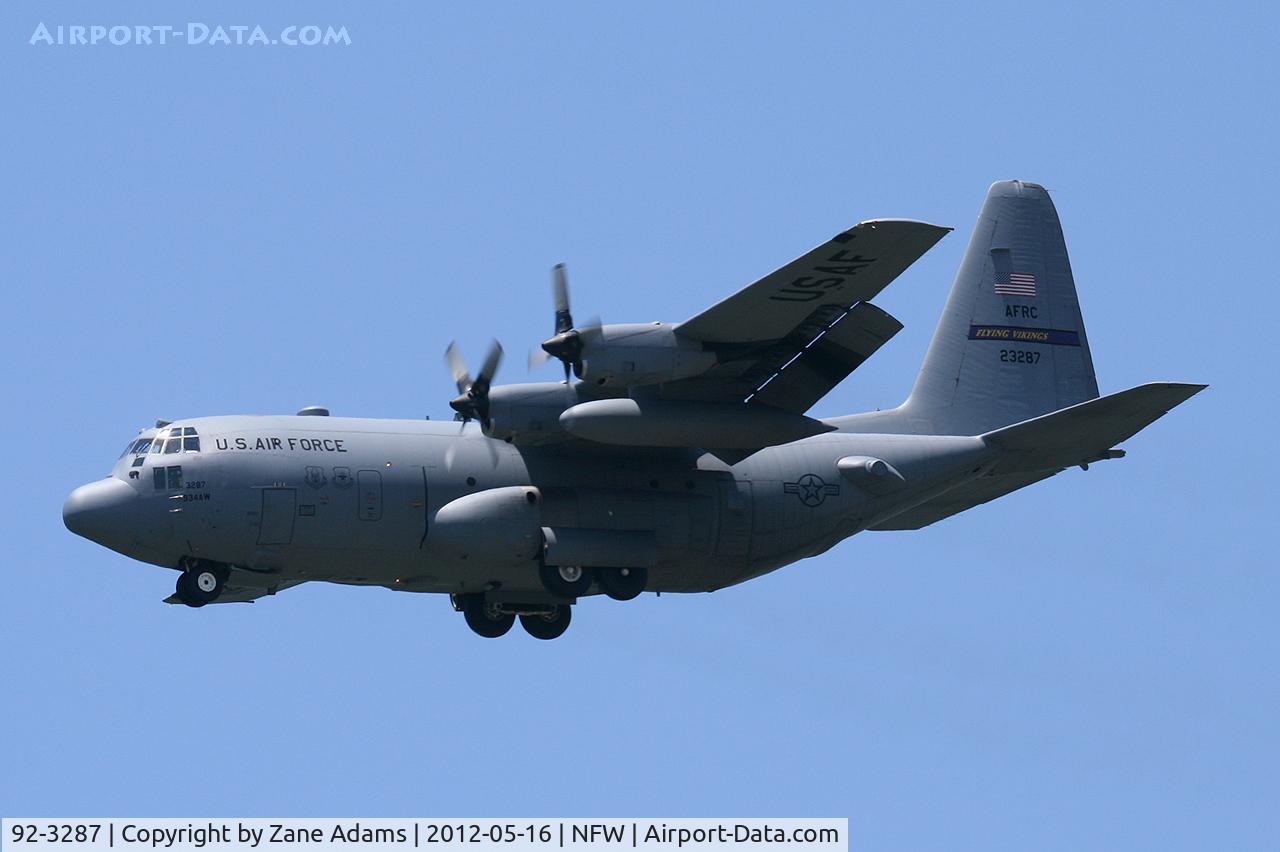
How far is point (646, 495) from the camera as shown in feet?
81.8

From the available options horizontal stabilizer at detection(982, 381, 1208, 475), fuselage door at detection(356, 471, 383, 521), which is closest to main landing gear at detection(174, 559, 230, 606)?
fuselage door at detection(356, 471, 383, 521)

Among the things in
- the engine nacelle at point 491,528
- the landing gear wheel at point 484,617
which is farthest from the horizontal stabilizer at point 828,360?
the landing gear wheel at point 484,617

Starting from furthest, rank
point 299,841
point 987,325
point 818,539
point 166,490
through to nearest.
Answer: point 987,325
point 818,539
point 166,490
point 299,841

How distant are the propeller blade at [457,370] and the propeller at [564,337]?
120 cm

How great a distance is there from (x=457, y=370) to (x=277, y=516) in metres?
2.93

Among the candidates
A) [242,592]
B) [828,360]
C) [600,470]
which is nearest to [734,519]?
[600,470]

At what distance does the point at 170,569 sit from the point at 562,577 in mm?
4579

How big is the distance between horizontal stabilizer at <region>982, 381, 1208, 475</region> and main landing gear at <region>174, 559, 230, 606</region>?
9.56 metres

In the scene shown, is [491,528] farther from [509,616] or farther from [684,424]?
[684,424]

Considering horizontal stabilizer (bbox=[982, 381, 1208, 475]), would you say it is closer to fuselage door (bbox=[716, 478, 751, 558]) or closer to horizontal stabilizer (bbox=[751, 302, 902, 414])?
horizontal stabilizer (bbox=[751, 302, 902, 414])

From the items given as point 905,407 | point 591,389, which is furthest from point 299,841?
point 905,407

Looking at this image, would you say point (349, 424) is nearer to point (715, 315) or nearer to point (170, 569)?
point (170, 569)

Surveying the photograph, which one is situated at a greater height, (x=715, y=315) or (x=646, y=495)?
(x=715, y=315)

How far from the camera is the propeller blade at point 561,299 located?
76.4 ft
